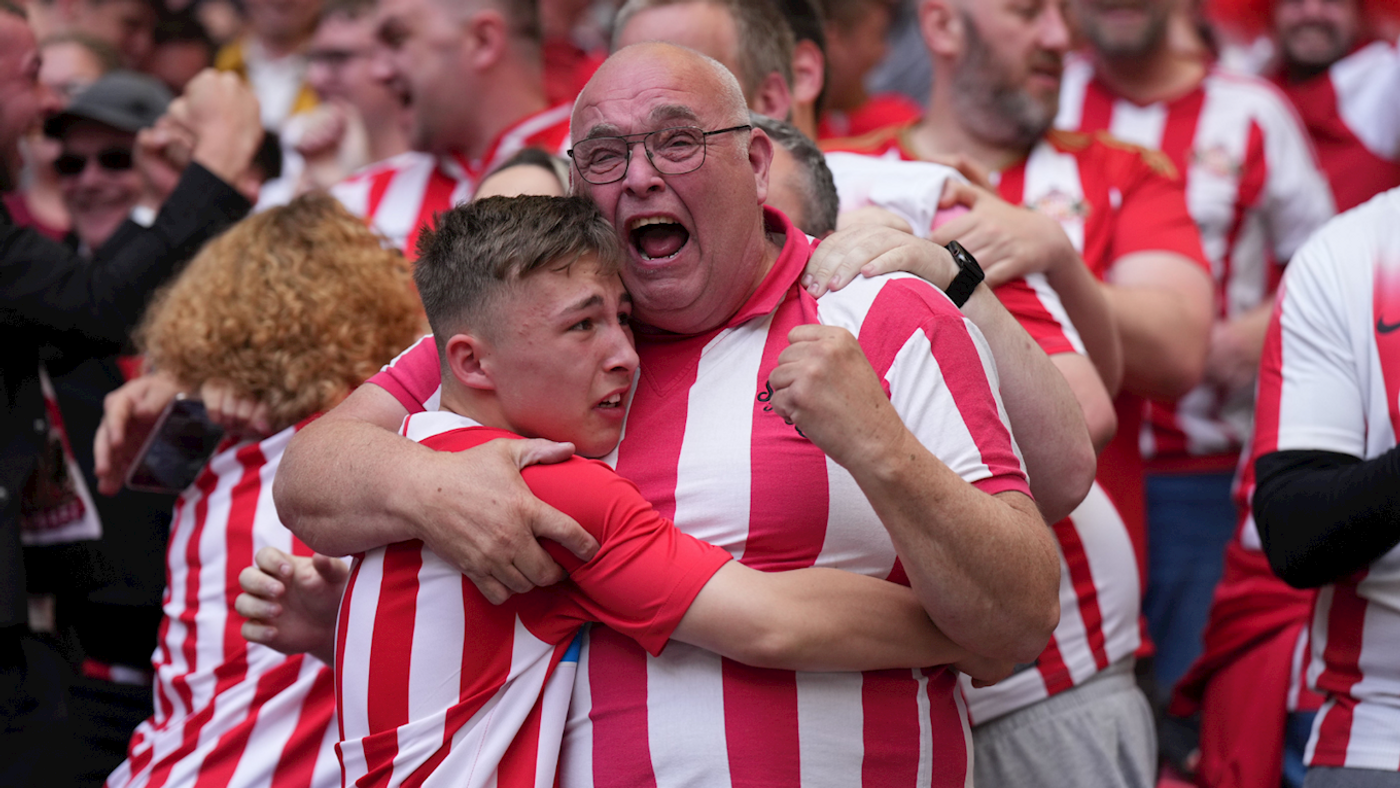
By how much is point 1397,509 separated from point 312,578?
68.1 inches

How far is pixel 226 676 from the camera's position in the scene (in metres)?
2.38

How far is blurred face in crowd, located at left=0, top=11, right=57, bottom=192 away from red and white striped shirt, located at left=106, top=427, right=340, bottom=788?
102cm

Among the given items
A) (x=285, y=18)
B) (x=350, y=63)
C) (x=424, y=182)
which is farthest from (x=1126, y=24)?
(x=285, y=18)

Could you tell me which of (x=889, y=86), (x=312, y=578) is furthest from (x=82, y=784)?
(x=889, y=86)

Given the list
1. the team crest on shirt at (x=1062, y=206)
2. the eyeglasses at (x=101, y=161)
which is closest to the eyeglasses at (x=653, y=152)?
the team crest on shirt at (x=1062, y=206)

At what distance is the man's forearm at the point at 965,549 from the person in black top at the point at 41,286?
1.93m

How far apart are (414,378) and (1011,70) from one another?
188 cm

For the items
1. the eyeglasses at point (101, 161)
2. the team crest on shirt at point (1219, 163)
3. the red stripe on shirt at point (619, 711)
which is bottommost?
the eyeglasses at point (101, 161)

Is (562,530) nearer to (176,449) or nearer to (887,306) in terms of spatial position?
(887,306)

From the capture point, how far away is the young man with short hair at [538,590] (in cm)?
166

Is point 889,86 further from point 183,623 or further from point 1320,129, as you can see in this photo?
point 183,623

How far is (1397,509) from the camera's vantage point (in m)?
2.05

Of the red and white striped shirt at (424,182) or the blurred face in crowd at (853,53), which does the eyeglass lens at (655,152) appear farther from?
the blurred face in crowd at (853,53)

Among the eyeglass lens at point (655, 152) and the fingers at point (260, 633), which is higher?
the eyeglass lens at point (655, 152)
